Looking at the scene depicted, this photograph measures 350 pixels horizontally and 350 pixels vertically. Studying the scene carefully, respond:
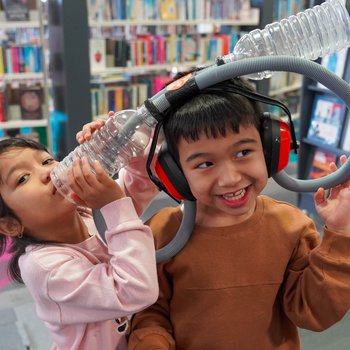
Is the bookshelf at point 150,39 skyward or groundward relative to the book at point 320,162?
skyward

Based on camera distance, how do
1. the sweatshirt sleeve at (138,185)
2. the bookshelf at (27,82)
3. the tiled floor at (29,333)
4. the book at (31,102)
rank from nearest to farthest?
the sweatshirt sleeve at (138,185) < the tiled floor at (29,333) < the bookshelf at (27,82) < the book at (31,102)

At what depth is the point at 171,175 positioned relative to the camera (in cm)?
93

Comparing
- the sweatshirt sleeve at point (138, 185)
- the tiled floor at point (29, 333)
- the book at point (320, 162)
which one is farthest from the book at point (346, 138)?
the sweatshirt sleeve at point (138, 185)

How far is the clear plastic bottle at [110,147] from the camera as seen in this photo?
975 mm

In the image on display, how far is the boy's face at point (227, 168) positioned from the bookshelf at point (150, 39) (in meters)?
3.42

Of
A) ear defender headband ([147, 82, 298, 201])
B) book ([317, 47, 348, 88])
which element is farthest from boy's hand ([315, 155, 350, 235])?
book ([317, 47, 348, 88])

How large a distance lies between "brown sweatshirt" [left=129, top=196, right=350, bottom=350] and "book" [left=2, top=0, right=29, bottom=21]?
10.5ft

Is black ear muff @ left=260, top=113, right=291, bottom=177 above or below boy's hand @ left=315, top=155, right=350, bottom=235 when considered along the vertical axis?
above

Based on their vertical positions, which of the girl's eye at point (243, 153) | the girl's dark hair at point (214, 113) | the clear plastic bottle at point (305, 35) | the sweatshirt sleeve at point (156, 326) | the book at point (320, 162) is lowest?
the book at point (320, 162)

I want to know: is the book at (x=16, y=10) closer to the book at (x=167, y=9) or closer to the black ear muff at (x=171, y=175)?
the book at (x=167, y=9)

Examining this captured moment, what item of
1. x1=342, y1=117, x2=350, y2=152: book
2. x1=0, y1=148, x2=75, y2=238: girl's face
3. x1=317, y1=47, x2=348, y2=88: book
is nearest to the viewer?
x1=0, y1=148, x2=75, y2=238: girl's face

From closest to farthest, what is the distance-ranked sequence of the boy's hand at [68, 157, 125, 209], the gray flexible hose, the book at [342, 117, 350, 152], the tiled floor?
the gray flexible hose < the boy's hand at [68, 157, 125, 209] < the tiled floor < the book at [342, 117, 350, 152]

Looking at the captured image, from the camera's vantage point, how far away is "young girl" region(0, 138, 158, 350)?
928mm

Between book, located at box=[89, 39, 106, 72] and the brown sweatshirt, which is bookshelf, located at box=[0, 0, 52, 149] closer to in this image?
book, located at box=[89, 39, 106, 72]
